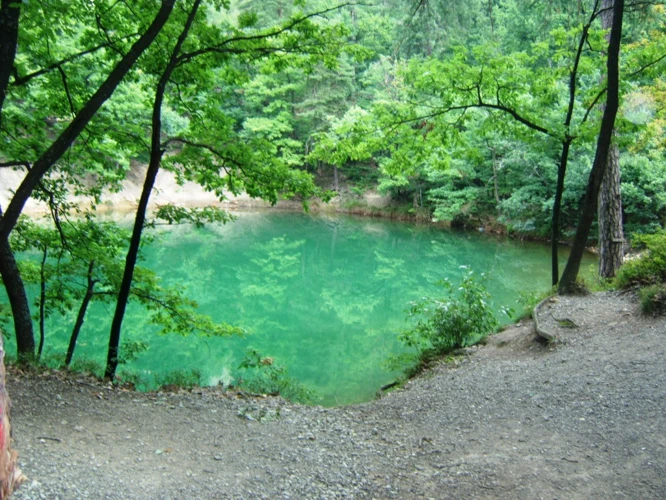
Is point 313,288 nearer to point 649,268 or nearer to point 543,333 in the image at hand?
point 543,333

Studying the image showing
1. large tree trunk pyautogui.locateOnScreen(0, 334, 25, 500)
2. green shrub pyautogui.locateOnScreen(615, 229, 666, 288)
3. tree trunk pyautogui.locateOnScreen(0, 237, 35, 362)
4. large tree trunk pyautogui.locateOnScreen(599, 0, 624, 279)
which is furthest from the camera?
large tree trunk pyautogui.locateOnScreen(599, 0, 624, 279)

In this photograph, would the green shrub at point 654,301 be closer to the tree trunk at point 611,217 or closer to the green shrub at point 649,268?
the green shrub at point 649,268

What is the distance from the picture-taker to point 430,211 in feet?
98.6

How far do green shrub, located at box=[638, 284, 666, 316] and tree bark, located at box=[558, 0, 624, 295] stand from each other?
1260 mm

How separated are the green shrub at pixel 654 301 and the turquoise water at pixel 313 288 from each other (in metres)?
4.11

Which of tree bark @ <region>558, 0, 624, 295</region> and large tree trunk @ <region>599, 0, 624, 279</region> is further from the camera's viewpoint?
large tree trunk @ <region>599, 0, 624, 279</region>

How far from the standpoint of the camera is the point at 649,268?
7.44 metres

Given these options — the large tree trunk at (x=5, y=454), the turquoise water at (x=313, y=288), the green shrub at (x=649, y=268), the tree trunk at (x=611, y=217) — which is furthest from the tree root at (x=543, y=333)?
the large tree trunk at (x=5, y=454)

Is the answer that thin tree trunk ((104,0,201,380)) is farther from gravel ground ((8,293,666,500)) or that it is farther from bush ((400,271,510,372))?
bush ((400,271,510,372))

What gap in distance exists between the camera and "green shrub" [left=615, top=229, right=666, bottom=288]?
285 inches

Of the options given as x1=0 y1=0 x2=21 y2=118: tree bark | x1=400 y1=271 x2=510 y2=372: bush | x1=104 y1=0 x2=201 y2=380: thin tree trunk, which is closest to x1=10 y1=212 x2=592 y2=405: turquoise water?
x1=400 y1=271 x2=510 y2=372: bush

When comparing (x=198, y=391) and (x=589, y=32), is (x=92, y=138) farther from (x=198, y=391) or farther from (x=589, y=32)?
(x=589, y=32)

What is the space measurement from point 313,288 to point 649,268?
11063 millimetres

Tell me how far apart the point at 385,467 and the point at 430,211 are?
87.6ft
